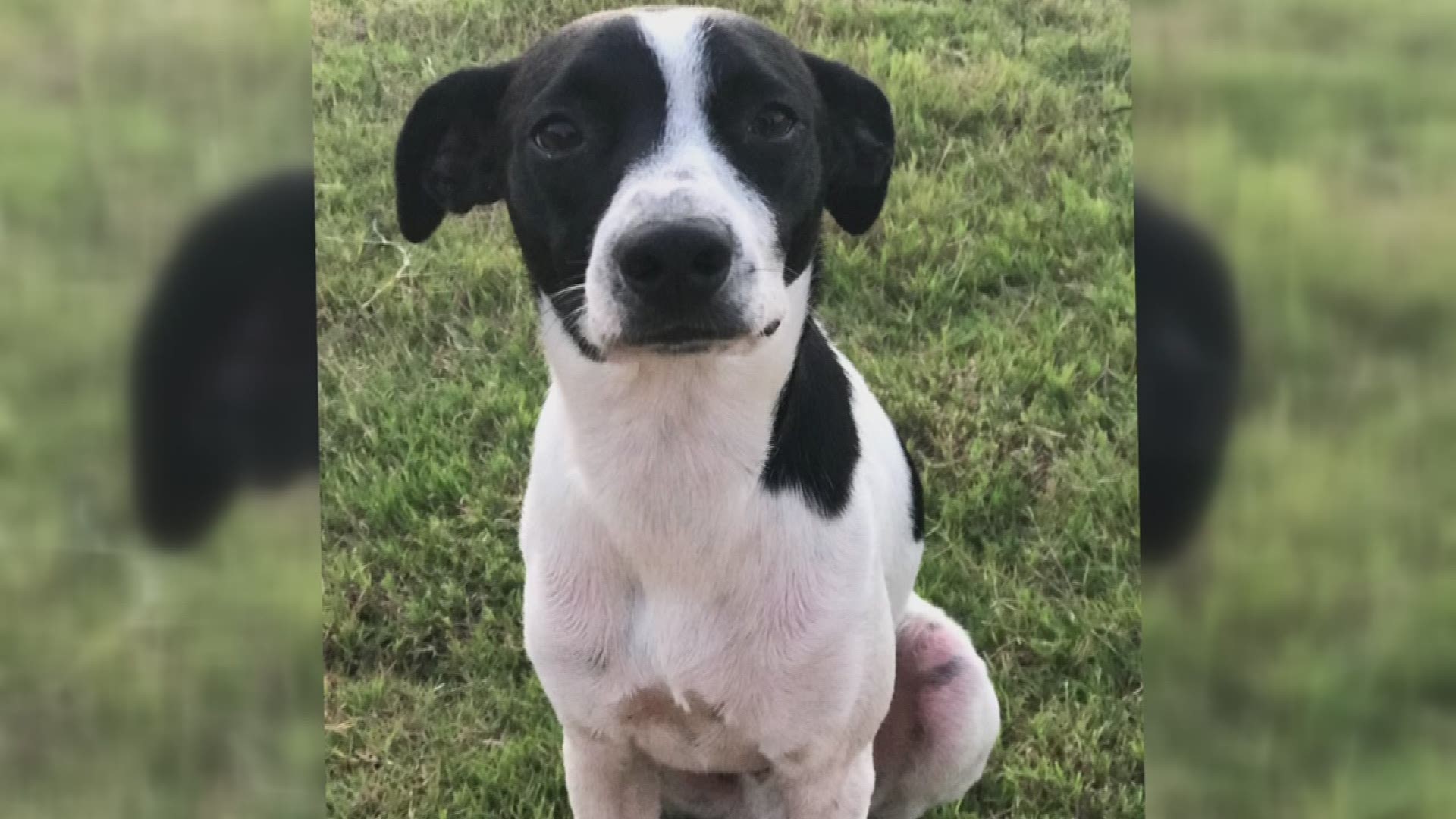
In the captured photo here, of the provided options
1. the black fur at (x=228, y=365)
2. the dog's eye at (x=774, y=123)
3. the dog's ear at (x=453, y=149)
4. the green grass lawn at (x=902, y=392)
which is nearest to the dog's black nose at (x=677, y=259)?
the dog's eye at (x=774, y=123)

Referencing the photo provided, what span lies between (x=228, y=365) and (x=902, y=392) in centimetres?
110

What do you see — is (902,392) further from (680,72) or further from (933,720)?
(680,72)

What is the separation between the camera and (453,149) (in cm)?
188

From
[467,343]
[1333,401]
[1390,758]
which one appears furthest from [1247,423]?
[467,343]

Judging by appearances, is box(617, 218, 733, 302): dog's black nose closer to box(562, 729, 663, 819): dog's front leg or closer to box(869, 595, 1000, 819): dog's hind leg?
box(562, 729, 663, 819): dog's front leg

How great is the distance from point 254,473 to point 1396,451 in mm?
1758

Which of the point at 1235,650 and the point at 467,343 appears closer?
the point at 1235,650

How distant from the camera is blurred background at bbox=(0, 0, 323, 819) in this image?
1.93 metres

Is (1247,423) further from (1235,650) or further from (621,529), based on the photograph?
(621,529)

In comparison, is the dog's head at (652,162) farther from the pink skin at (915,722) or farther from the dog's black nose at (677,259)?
the pink skin at (915,722)

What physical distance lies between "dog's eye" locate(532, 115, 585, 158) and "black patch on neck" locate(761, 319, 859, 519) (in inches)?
16.0

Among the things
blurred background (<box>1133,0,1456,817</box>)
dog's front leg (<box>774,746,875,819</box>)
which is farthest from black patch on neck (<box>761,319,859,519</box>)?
blurred background (<box>1133,0,1456,817</box>)

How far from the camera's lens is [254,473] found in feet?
6.82

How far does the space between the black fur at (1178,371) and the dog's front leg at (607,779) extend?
886 mm
